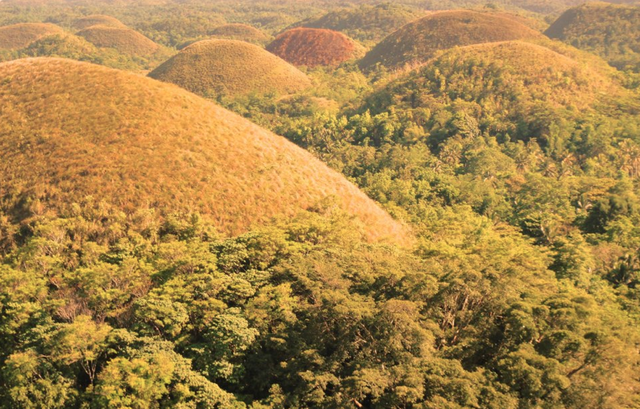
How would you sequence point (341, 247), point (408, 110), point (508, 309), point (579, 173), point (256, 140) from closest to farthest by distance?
point (508, 309) < point (341, 247) < point (256, 140) < point (579, 173) < point (408, 110)

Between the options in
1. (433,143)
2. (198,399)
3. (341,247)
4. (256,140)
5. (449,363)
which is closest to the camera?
(449,363)

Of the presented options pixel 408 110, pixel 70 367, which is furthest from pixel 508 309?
pixel 408 110

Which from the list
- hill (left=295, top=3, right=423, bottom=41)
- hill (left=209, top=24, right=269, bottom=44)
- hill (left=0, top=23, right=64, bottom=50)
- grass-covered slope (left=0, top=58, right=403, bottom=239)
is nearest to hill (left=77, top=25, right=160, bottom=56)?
hill (left=0, top=23, right=64, bottom=50)

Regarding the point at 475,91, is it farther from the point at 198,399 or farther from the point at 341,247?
the point at 198,399

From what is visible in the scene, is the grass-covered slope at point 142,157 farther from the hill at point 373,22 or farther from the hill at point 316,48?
the hill at point 373,22

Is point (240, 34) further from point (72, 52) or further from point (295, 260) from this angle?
point (295, 260)

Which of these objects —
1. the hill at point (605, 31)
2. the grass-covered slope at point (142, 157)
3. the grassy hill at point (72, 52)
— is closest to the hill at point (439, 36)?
the hill at point (605, 31)

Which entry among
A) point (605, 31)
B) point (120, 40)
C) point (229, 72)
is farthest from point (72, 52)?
point (605, 31)

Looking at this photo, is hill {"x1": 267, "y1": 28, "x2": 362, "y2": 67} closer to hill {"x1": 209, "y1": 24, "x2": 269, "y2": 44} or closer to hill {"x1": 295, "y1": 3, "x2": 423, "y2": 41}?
hill {"x1": 209, "y1": 24, "x2": 269, "y2": 44}
